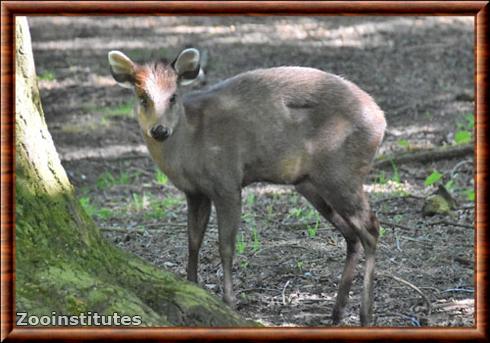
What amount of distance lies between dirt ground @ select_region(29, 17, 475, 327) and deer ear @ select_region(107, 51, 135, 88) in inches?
18.8

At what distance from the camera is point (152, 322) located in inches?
211

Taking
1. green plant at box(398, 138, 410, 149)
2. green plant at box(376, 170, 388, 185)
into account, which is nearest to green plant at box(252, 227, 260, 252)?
green plant at box(376, 170, 388, 185)

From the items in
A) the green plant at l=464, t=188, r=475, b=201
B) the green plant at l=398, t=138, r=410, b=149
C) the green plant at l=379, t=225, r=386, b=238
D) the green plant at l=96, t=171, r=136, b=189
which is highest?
the green plant at l=379, t=225, r=386, b=238

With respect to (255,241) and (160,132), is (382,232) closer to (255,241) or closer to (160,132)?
(255,241)

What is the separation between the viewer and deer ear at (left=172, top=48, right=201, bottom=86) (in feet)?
22.2

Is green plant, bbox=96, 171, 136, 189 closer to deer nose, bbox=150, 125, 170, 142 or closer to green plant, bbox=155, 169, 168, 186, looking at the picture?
green plant, bbox=155, 169, 168, 186

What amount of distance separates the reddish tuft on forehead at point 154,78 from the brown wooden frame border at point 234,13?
1243 millimetres

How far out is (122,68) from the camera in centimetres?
674

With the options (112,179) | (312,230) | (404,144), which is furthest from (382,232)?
(112,179)

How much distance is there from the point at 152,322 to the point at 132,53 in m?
8.19

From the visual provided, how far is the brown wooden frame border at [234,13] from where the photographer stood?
5.17 m

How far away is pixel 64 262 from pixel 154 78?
167cm

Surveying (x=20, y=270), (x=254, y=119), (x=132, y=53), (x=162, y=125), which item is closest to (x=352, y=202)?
(x=254, y=119)

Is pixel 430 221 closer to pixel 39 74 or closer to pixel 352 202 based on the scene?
pixel 352 202
